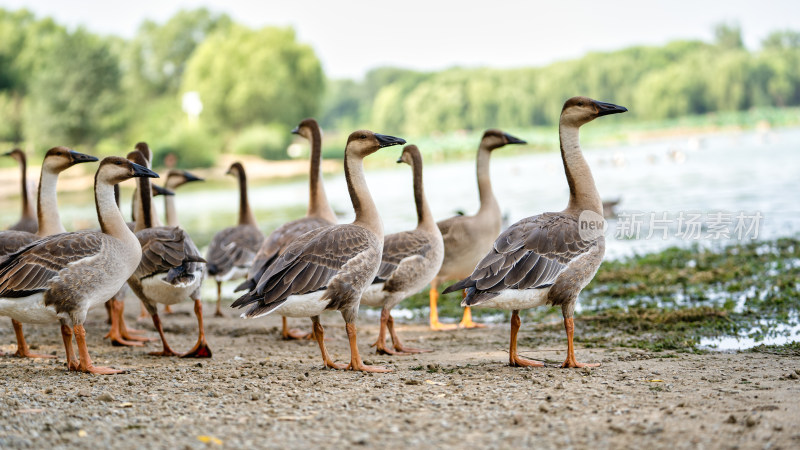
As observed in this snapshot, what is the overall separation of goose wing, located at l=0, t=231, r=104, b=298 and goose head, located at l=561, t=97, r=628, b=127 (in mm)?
4706

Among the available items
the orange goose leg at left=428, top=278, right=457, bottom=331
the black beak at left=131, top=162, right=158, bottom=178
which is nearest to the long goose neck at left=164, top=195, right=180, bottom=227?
the black beak at left=131, top=162, right=158, bottom=178

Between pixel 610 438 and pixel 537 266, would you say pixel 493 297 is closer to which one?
pixel 537 266

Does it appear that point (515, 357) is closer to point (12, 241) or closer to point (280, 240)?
point (280, 240)

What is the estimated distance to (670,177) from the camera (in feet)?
105

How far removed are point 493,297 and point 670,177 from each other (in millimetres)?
27941

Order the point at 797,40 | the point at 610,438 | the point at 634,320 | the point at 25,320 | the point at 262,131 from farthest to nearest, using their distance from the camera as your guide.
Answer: the point at 797,40 < the point at 262,131 < the point at 634,320 < the point at 25,320 < the point at 610,438

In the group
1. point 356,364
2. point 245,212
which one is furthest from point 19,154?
point 356,364

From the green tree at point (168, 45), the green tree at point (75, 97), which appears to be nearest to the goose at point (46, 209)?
the green tree at point (75, 97)

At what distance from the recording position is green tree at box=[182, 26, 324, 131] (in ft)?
199

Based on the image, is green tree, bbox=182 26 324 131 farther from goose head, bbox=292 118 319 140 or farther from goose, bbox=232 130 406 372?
goose, bbox=232 130 406 372

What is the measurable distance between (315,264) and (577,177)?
9.24ft

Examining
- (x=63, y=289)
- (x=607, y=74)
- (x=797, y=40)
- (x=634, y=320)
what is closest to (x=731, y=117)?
(x=607, y=74)

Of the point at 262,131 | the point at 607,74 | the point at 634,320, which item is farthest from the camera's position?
the point at 607,74

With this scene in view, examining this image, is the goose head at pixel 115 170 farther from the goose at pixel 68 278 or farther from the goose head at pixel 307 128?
the goose head at pixel 307 128
